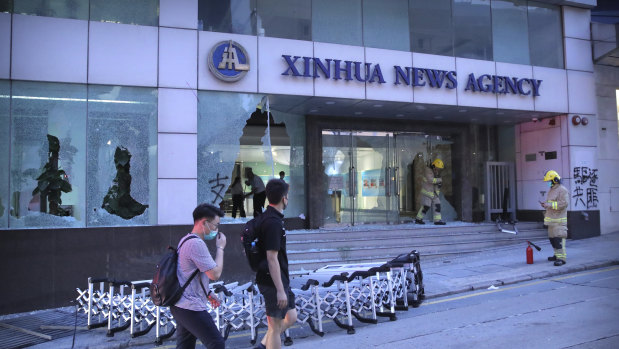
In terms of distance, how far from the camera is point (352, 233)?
1208 cm

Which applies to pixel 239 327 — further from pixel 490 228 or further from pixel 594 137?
pixel 594 137

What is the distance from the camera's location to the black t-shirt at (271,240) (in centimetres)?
409

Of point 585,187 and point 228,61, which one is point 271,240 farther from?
point 585,187

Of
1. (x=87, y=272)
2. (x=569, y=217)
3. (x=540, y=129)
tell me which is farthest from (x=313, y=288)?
(x=540, y=129)

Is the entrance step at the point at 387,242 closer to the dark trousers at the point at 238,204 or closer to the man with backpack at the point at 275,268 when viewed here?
the dark trousers at the point at 238,204

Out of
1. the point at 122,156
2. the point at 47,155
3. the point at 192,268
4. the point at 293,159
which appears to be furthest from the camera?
the point at 293,159

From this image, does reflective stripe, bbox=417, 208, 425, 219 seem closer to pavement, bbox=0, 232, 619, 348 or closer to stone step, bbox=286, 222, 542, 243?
stone step, bbox=286, 222, 542, 243

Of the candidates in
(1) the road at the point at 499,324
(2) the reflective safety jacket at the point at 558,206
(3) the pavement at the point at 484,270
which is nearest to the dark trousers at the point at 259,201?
(3) the pavement at the point at 484,270

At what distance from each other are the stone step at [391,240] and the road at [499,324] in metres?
3.89

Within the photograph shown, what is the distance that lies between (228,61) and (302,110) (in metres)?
3.41

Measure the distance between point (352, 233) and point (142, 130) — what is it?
5.94m

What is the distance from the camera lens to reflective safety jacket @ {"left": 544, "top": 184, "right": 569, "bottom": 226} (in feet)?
33.1

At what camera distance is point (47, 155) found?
8992mm

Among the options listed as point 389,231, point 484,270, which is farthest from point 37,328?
point 484,270
